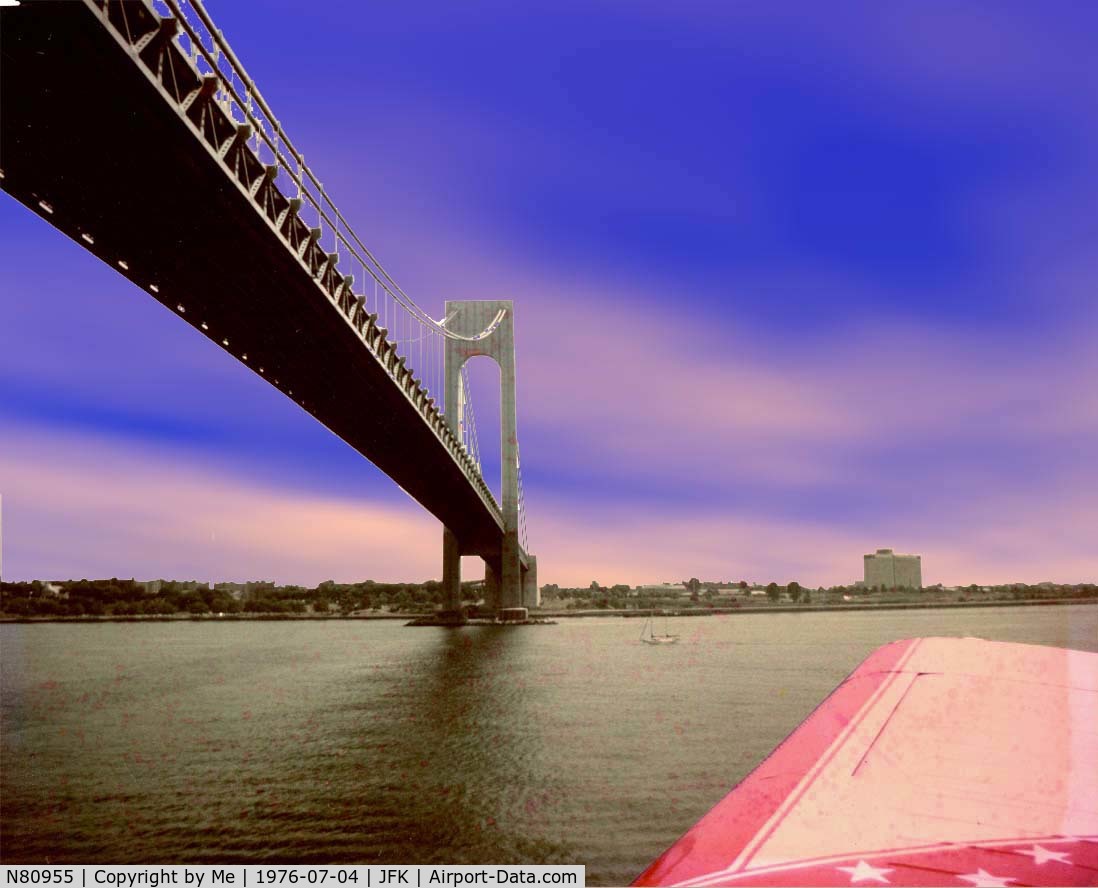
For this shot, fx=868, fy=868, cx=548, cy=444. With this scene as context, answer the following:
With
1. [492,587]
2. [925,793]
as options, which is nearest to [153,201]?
[925,793]

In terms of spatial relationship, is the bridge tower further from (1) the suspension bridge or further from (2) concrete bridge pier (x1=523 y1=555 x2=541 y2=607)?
(1) the suspension bridge

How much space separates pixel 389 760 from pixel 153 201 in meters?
12.9

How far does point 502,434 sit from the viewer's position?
75.1 m

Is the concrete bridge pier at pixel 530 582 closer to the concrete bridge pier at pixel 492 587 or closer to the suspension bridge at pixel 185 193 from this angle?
the concrete bridge pier at pixel 492 587

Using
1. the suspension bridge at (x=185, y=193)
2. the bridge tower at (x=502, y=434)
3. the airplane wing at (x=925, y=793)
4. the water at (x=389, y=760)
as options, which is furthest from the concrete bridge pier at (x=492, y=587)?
the airplane wing at (x=925, y=793)

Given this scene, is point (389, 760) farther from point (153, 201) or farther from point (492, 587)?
point (492, 587)

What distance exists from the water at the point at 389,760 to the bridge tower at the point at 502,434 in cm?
2975

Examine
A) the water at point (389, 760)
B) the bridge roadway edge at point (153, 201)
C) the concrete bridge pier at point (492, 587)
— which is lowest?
the water at point (389, 760)

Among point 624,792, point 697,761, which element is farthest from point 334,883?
point 697,761

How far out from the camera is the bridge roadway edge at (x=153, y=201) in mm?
13695

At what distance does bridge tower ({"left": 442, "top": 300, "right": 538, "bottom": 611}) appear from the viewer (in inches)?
2840

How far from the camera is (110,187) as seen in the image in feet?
59.8

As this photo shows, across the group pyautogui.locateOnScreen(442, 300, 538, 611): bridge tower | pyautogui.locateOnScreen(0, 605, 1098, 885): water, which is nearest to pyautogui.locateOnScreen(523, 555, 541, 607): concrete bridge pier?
pyautogui.locateOnScreen(442, 300, 538, 611): bridge tower

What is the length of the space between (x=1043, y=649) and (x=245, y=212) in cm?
1810
